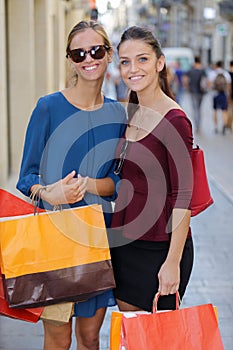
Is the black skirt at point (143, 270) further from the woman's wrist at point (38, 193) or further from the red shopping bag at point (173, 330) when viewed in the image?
the woman's wrist at point (38, 193)

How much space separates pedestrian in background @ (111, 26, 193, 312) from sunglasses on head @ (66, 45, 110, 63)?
128 mm

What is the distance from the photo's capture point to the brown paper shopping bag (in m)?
3.10

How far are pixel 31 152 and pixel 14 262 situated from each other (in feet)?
1.88

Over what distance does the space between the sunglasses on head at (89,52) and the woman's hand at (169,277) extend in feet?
3.38

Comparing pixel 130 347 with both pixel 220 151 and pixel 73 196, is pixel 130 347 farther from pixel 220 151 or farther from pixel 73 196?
pixel 220 151

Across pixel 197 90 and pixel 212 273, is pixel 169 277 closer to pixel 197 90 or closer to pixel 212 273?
pixel 212 273

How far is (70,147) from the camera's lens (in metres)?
3.43

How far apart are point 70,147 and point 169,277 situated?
2.54 ft

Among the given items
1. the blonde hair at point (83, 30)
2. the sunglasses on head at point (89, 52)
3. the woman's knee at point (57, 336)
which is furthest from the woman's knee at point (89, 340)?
the sunglasses on head at point (89, 52)

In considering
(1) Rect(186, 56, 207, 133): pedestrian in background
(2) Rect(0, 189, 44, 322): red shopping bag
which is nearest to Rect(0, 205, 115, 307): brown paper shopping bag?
(2) Rect(0, 189, 44, 322): red shopping bag

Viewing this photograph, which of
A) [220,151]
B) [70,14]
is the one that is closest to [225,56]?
[70,14]

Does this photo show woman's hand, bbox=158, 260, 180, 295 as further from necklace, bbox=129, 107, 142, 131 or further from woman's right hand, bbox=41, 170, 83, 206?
necklace, bbox=129, 107, 142, 131

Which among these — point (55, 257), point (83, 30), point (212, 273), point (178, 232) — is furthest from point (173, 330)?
point (212, 273)

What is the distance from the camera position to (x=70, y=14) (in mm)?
22656
